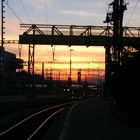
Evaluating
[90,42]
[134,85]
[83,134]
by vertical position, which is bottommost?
[83,134]

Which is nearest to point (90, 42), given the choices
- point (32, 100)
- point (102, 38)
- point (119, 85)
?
point (102, 38)

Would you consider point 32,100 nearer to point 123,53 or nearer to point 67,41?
point 67,41

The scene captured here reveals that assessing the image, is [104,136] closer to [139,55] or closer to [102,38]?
[139,55]

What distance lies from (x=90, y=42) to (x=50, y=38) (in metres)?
5.35

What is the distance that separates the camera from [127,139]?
74.1 ft

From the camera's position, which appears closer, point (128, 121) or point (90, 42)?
point (128, 121)

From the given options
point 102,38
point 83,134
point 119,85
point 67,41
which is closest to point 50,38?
point 67,41

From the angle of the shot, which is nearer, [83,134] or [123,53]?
[83,134]

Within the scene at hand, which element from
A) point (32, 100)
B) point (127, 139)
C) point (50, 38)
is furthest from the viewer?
point (32, 100)

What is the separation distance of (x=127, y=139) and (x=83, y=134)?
3.29 meters

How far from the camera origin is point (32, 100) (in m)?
87.5

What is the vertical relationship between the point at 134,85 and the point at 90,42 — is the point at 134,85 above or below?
below

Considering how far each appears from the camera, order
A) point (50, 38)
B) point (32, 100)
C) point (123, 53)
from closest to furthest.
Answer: point (123, 53)
point (50, 38)
point (32, 100)

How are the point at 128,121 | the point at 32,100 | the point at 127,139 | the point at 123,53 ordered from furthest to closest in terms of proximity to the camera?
the point at 32,100, the point at 123,53, the point at 128,121, the point at 127,139
